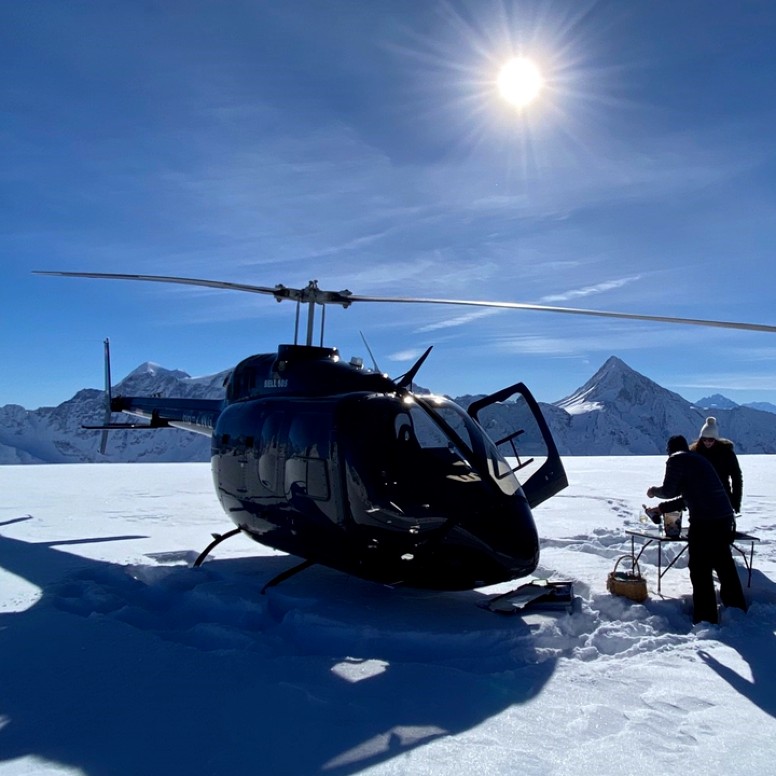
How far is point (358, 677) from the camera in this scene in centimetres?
408

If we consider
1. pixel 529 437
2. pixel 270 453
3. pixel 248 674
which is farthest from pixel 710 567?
pixel 270 453

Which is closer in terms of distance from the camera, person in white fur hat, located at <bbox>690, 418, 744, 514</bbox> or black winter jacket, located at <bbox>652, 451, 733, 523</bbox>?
black winter jacket, located at <bbox>652, 451, 733, 523</bbox>

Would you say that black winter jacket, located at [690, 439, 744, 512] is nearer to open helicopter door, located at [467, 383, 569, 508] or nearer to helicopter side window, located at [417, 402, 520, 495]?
open helicopter door, located at [467, 383, 569, 508]

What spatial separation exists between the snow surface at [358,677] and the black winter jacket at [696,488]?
896 mm

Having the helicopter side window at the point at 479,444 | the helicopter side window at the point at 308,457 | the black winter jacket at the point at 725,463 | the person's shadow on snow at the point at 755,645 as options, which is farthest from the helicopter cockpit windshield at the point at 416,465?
the black winter jacket at the point at 725,463

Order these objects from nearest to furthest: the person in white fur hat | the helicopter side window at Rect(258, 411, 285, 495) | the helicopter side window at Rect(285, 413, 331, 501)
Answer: the helicopter side window at Rect(285, 413, 331, 501), the helicopter side window at Rect(258, 411, 285, 495), the person in white fur hat

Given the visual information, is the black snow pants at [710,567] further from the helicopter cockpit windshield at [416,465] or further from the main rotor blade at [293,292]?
the main rotor blade at [293,292]

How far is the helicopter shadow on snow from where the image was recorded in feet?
10.4

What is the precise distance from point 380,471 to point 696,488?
2785 mm

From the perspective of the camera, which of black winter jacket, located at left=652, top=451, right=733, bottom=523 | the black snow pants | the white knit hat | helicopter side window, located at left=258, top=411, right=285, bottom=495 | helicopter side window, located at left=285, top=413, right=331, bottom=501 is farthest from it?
the white knit hat

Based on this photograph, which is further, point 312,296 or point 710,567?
point 312,296

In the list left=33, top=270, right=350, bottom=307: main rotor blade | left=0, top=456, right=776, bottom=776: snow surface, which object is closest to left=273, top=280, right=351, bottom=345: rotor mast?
left=33, top=270, right=350, bottom=307: main rotor blade

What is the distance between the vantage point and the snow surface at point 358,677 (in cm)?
308

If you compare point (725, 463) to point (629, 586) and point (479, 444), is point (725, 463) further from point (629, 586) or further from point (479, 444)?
point (479, 444)
